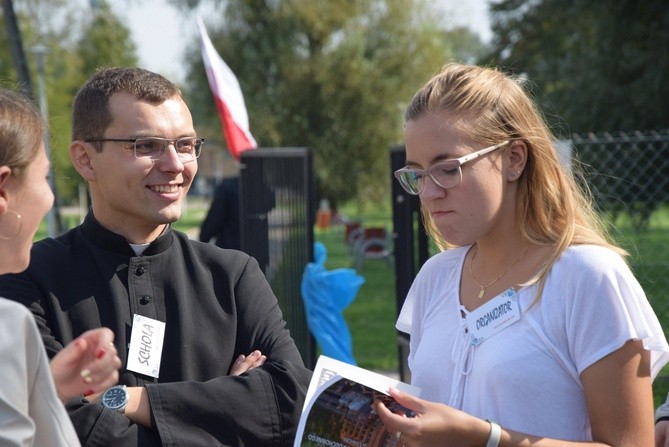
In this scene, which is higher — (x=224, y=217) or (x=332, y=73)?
(x=332, y=73)

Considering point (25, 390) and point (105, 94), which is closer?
point (25, 390)

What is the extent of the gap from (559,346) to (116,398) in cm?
118

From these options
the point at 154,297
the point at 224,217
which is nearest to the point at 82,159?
the point at 154,297

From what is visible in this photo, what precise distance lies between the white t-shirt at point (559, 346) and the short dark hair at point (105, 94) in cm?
122

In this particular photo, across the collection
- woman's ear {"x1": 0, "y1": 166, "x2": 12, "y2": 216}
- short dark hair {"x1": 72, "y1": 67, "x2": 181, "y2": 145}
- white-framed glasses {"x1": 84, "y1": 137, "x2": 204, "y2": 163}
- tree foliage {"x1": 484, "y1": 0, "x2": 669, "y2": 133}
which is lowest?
woman's ear {"x1": 0, "y1": 166, "x2": 12, "y2": 216}

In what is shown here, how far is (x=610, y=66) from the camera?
19375 millimetres

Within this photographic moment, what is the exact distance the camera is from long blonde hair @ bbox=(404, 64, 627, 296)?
2.43 meters

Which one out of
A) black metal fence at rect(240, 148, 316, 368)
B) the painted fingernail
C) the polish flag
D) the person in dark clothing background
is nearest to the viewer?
the painted fingernail

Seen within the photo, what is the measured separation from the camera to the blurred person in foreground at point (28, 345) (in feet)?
5.47

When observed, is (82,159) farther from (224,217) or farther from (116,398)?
(224,217)

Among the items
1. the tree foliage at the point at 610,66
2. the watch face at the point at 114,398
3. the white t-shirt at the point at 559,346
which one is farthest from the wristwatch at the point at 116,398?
the tree foliage at the point at 610,66

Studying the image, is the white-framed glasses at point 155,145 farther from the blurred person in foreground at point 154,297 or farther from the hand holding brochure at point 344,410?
the hand holding brochure at point 344,410

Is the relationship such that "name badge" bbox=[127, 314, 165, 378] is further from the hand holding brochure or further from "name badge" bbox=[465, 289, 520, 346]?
"name badge" bbox=[465, 289, 520, 346]

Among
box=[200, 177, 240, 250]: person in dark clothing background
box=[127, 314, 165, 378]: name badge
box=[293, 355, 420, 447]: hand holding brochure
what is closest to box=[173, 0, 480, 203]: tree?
box=[200, 177, 240, 250]: person in dark clothing background
